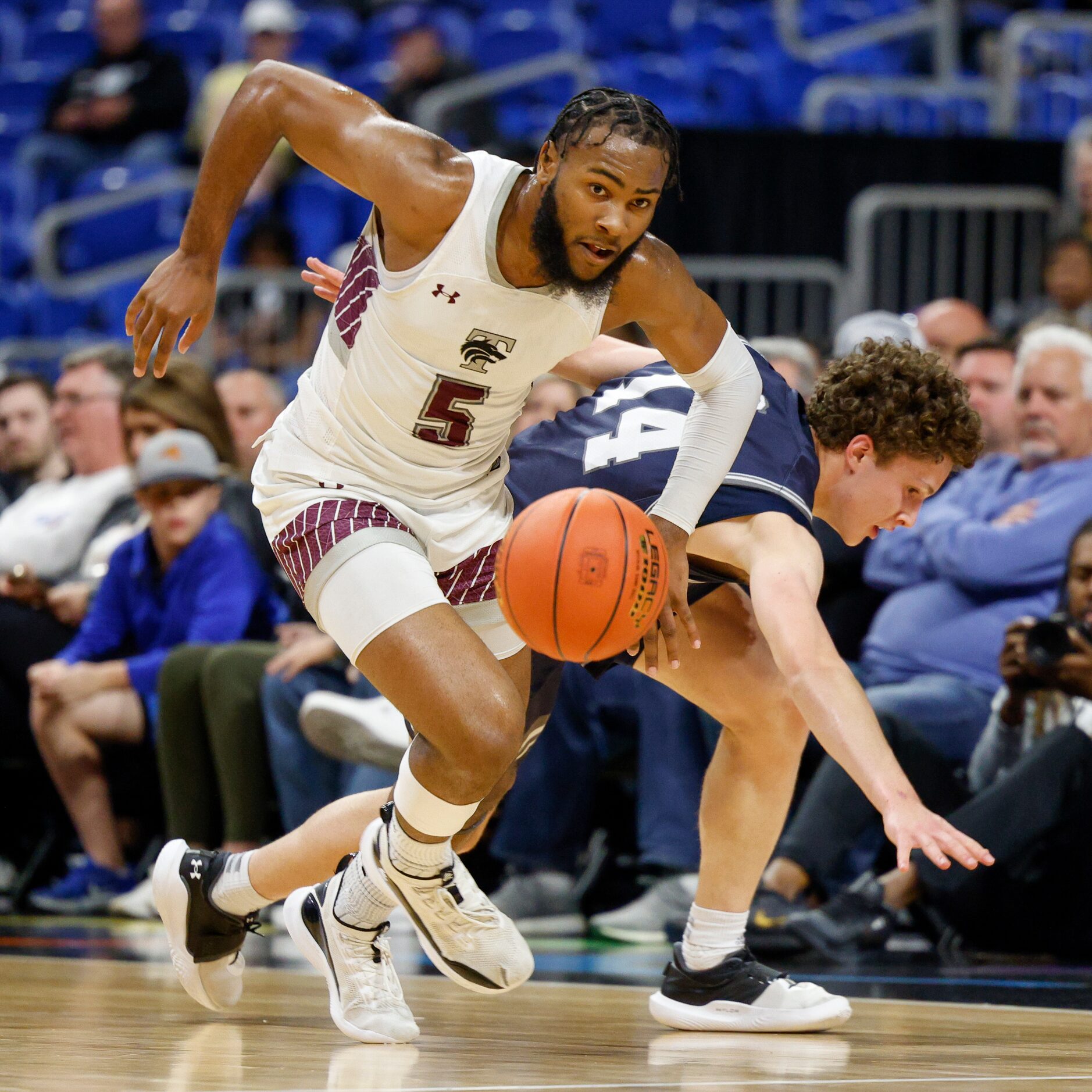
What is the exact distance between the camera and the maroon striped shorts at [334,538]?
342 cm

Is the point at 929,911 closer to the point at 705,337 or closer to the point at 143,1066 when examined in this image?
the point at 705,337

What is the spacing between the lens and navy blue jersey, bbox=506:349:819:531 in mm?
3723

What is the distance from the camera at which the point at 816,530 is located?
20.3 feet

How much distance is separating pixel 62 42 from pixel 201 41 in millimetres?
1132

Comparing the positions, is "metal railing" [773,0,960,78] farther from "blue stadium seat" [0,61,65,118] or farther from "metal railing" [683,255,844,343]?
"blue stadium seat" [0,61,65,118]

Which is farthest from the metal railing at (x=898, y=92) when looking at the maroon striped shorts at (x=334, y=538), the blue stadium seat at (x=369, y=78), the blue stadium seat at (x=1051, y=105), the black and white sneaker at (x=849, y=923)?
the maroon striped shorts at (x=334, y=538)

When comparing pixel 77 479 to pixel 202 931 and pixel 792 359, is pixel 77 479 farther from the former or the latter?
pixel 202 931

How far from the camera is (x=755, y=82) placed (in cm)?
1086

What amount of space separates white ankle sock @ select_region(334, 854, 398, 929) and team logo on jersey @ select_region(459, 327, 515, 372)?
3.25ft

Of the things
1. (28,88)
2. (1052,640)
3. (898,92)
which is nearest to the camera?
(1052,640)

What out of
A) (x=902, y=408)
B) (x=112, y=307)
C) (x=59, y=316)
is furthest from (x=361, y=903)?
(x=59, y=316)

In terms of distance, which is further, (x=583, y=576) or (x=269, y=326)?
(x=269, y=326)

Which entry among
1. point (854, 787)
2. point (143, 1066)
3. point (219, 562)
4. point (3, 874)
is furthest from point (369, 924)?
point (3, 874)

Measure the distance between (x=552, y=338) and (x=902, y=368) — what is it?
0.82m
